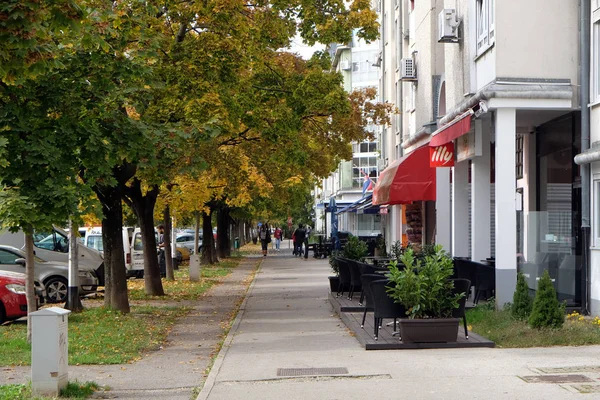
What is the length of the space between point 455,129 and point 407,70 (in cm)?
1095

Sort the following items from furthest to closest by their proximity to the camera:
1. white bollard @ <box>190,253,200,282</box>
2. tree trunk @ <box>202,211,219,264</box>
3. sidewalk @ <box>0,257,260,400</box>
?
tree trunk @ <box>202,211,219,264</box> → white bollard @ <box>190,253,200,282</box> → sidewalk @ <box>0,257,260,400</box>

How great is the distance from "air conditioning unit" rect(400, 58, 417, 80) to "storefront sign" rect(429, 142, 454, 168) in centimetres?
717

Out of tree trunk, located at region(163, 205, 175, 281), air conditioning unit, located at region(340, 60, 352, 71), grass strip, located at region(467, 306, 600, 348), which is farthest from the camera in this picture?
air conditioning unit, located at region(340, 60, 352, 71)

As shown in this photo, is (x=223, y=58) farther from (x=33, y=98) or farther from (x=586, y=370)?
(x=586, y=370)

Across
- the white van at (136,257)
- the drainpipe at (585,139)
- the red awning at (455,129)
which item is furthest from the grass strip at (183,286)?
the drainpipe at (585,139)

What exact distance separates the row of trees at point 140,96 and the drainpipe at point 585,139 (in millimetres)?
5170

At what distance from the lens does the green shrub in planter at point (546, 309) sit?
1250 centimetres

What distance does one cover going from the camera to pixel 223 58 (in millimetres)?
17750

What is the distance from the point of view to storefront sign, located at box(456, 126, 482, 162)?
18375 millimetres

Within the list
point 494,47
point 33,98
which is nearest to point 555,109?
point 494,47

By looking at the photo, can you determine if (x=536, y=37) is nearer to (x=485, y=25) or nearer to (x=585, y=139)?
(x=485, y=25)

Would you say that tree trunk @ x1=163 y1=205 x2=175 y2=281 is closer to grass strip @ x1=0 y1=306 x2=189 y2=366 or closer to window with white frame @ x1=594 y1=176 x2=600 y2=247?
grass strip @ x1=0 y1=306 x2=189 y2=366

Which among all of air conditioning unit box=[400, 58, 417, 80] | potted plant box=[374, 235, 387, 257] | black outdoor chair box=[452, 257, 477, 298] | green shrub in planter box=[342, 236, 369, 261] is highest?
air conditioning unit box=[400, 58, 417, 80]

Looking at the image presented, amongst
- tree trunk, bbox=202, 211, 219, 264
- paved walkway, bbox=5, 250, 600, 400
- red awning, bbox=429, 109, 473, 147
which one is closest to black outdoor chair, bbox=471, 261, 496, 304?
red awning, bbox=429, 109, 473, 147
